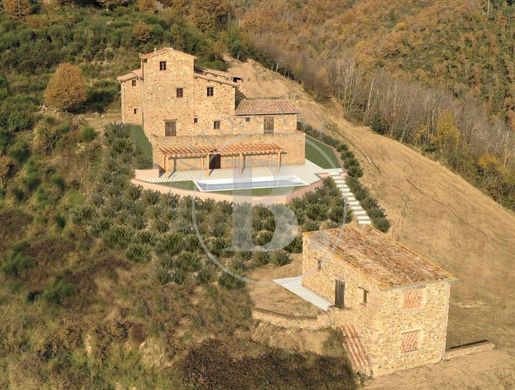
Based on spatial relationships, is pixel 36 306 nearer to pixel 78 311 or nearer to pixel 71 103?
pixel 78 311

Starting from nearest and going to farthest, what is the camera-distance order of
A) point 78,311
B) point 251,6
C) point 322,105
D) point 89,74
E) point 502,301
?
point 78,311 < point 502,301 < point 89,74 < point 322,105 < point 251,6

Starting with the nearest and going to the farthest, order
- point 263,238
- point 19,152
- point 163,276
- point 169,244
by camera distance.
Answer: point 163,276, point 169,244, point 263,238, point 19,152

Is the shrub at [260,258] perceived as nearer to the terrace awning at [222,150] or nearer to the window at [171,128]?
the terrace awning at [222,150]

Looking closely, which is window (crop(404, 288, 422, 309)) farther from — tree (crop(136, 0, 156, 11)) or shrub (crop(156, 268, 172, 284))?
tree (crop(136, 0, 156, 11))

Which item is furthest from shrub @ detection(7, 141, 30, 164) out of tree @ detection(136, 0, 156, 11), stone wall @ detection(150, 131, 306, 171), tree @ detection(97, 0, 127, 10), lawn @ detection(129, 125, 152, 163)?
tree @ detection(136, 0, 156, 11)

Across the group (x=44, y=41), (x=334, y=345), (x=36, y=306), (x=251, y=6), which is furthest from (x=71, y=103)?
(x=251, y=6)

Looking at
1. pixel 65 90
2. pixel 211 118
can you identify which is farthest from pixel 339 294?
pixel 65 90

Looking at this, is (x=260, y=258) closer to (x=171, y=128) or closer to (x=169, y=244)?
(x=169, y=244)
